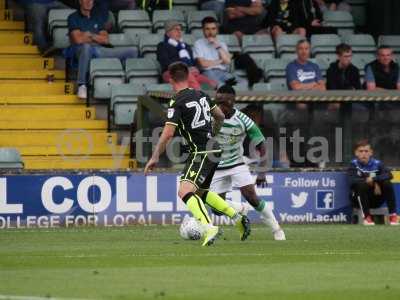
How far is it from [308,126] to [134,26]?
15.8 feet

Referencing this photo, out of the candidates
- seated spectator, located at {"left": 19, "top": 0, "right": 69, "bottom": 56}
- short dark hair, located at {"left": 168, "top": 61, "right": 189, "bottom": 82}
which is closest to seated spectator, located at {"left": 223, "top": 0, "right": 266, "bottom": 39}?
seated spectator, located at {"left": 19, "top": 0, "right": 69, "bottom": 56}

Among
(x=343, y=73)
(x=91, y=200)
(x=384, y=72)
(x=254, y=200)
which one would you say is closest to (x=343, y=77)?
(x=343, y=73)

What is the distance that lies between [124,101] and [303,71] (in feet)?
10.3

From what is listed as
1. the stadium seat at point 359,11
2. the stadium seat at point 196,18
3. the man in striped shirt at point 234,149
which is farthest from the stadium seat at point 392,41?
the man in striped shirt at point 234,149

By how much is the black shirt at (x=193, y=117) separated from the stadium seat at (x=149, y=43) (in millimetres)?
8565

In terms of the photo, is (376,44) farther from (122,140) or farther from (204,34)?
(122,140)

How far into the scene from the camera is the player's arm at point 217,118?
15719 millimetres

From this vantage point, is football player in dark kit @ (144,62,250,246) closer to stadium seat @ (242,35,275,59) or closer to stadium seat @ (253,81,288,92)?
stadium seat @ (253,81,288,92)

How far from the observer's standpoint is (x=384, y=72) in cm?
2347

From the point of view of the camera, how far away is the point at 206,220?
14930 millimetres

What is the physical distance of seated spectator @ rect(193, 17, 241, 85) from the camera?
76.0 ft

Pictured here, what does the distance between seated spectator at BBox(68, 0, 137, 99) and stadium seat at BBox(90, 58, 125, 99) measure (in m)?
0.16

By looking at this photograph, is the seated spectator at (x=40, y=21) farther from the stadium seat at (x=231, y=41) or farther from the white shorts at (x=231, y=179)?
the white shorts at (x=231, y=179)

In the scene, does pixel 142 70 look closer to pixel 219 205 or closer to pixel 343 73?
pixel 343 73
